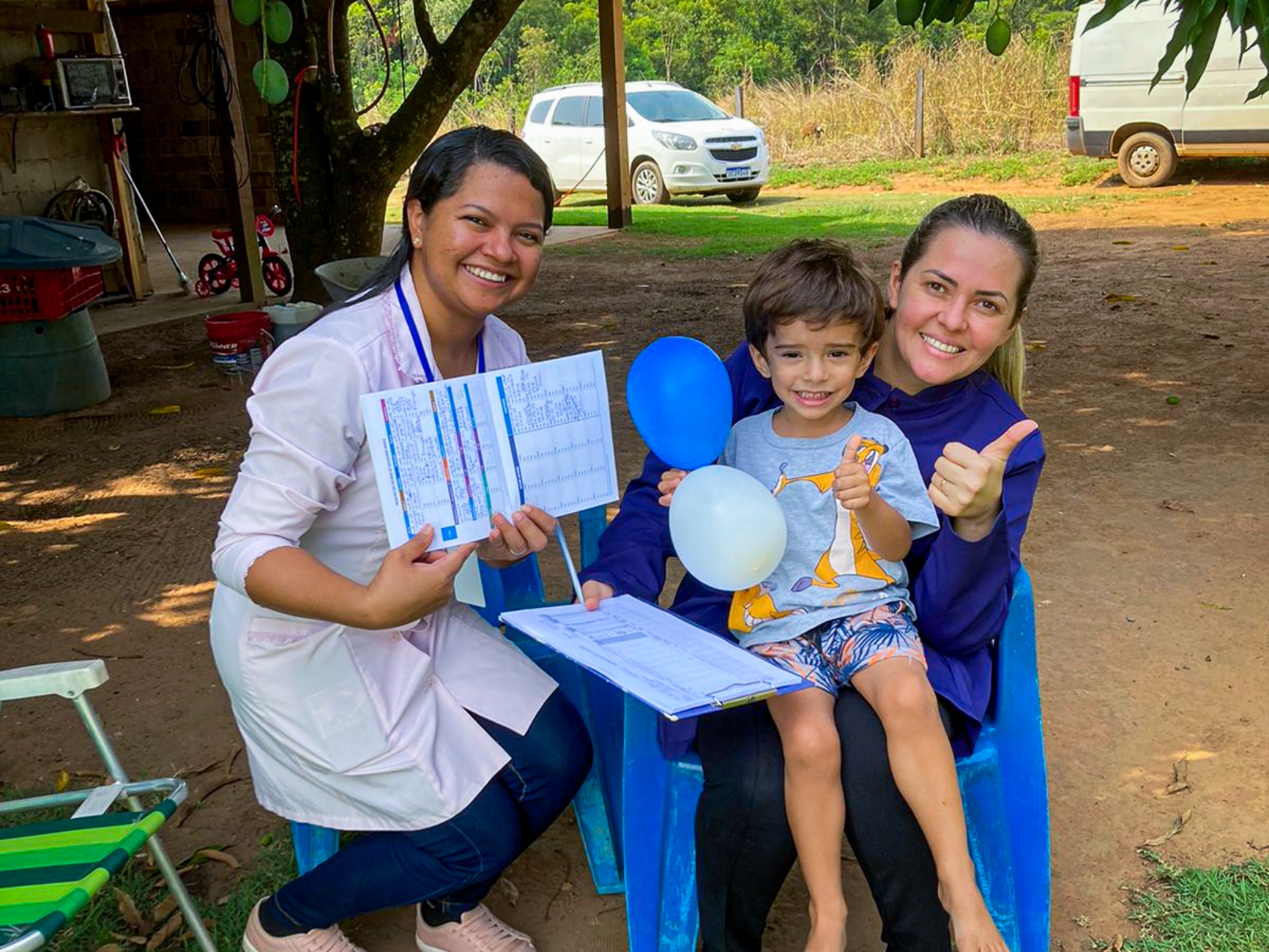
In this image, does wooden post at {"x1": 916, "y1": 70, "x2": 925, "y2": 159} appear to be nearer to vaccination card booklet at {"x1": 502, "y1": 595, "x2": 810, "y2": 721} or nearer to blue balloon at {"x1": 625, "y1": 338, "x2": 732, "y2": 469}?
blue balloon at {"x1": 625, "y1": 338, "x2": 732, "y2": 469}

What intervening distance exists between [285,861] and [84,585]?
1.84 metres

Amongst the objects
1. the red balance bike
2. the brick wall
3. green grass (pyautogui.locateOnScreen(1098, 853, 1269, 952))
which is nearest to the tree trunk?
the red balance bike

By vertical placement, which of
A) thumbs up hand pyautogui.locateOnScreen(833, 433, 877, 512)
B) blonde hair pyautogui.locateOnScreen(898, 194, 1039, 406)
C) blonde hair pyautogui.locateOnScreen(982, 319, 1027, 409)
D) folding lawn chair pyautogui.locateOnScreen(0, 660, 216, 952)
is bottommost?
folding lawn chair pyautogui.locateOnScreen(0, 660, 216, 952)

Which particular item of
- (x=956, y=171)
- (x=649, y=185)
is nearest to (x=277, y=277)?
(x=649, y=185)

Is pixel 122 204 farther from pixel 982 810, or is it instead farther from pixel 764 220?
pixel 982 810

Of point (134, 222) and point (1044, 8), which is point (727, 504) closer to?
point (134, 222)


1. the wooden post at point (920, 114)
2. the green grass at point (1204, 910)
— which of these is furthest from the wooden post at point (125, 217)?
the wooden post at point (920, 114)

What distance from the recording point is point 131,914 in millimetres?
2424

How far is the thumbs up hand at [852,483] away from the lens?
6.39 feet

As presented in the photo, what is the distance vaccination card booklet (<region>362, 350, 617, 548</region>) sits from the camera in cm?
193

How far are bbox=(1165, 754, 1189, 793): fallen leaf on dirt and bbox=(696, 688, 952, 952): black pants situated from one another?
100cm

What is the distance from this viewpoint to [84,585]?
13.1ft

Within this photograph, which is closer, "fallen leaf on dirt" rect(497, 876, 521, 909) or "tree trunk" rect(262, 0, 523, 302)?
"fallen leaf on dirt" rect(497, 876, 521, 909)

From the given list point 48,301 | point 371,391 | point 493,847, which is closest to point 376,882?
point 493,847
